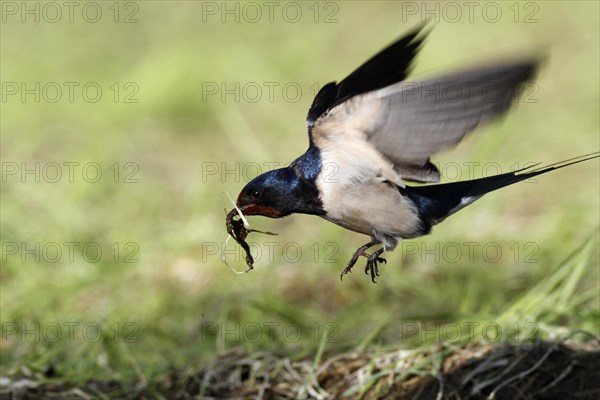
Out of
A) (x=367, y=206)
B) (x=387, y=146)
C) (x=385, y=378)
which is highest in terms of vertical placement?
(x=387, y=146)

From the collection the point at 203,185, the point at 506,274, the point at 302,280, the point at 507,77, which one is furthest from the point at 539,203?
the point at 507,77

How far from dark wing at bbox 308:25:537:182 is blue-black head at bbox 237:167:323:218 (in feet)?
0.49

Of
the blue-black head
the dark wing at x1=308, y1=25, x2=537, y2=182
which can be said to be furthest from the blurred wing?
the blue-black head

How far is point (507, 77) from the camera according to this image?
7.53 feet

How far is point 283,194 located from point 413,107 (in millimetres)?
468

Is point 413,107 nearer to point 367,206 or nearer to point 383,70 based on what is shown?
point 383,70

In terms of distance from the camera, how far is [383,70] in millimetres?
2443

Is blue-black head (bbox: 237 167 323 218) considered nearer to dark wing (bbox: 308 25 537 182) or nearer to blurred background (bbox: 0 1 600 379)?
dark wing (bbox: 308 25 537 182)

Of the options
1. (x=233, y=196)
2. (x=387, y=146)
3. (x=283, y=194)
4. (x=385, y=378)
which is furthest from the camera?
(x=233, y=196)

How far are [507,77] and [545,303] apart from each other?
170cm

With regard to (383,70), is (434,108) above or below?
below

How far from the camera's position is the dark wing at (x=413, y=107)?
7.70 ft

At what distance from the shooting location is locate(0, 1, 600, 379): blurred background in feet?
13.9

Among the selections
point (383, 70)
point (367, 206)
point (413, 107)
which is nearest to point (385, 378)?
point (367, 206)
